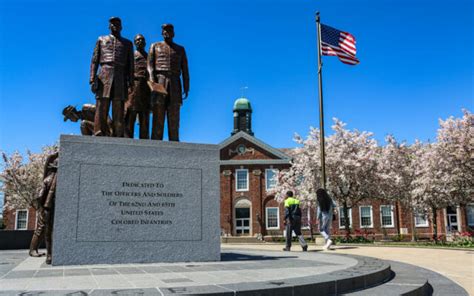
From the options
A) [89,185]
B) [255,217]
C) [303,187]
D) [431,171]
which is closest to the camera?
[89,185]

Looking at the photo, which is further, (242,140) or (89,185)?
(242,140)

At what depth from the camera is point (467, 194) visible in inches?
1025

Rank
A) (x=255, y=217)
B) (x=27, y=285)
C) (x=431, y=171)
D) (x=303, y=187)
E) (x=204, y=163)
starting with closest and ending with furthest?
(x=27, y=285) → (x=204, y=163) → (x=431, y=171) → (x=303, y=187) → (x=255, y=217)

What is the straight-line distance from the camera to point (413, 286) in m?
5.71

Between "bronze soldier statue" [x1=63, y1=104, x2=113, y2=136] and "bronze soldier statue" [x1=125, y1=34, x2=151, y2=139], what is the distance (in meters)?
0.50

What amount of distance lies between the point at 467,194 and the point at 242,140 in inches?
871

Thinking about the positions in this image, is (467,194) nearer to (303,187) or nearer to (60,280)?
(303,187)

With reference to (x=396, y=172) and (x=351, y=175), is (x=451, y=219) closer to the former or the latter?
(x=396, y=172)

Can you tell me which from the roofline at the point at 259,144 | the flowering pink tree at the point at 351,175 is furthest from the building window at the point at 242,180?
the flowering pink tree at the point at 351,175

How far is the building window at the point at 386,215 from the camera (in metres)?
41.8

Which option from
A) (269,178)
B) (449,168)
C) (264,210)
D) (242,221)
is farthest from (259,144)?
(449,168)

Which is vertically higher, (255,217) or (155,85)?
(155,85)

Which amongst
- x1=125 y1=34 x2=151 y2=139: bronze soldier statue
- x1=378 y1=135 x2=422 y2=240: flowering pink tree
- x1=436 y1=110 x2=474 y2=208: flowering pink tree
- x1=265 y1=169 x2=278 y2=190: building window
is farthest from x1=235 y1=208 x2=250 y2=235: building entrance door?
x1=125 y1=34 x2=151 y2=139: bronze soldier statue

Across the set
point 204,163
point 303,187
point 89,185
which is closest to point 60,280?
point 89,185
